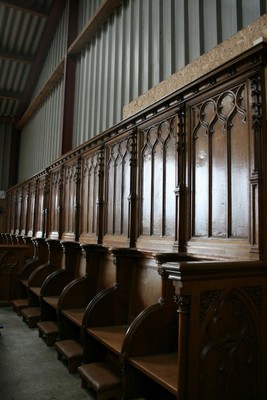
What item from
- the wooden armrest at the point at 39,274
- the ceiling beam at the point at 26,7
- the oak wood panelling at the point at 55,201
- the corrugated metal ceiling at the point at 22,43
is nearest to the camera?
the wooden armrest at the point at 39,274

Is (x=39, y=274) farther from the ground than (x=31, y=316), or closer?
farther from the ground

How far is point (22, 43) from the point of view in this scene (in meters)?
8.84

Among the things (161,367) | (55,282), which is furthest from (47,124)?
(161,367)

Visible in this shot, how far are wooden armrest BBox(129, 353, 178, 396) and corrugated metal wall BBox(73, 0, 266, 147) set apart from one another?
8.02 feet

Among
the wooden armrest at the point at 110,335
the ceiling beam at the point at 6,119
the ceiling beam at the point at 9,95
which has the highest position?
the ceiling beam at the point at 9,95

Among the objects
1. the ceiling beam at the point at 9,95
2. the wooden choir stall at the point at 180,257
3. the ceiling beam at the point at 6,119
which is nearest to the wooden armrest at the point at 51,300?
the wooden choir stall at the point at 180,257

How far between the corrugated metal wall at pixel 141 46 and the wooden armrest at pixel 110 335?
2514 mm

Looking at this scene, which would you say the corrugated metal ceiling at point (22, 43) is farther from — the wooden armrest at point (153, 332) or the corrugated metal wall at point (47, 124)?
the wooden armrest at point (153, 332)

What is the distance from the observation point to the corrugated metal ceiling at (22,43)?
7762mm

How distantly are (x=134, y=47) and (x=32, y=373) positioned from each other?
3.84 meters

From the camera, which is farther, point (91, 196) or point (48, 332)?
point (91, 196)

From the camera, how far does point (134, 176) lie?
3.46 metres

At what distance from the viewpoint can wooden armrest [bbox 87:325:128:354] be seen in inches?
93.3

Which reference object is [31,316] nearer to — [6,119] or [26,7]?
[26,7]
